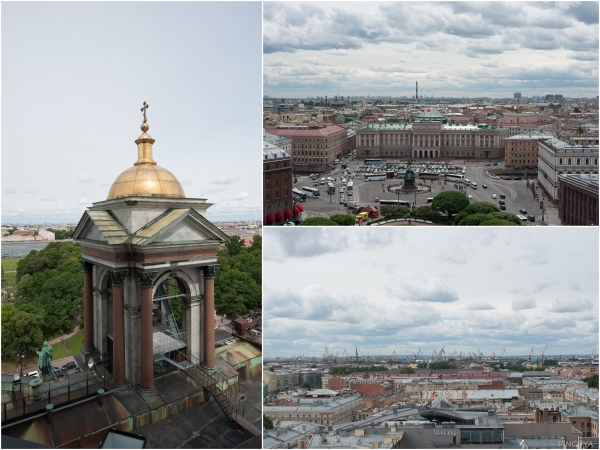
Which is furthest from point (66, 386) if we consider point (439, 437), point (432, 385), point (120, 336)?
point (432, 385)

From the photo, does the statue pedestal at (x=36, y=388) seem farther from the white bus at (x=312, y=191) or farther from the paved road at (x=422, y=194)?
the white bus at (x=312, y=191)

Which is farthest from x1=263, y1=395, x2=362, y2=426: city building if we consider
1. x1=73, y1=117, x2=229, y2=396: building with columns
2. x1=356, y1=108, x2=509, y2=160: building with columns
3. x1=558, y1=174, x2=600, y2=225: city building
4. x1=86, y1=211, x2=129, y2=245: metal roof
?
x1=356, y1=108, x2=509, y2=160: building with columns

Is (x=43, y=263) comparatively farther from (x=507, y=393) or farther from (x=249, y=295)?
(x=507, y=393)

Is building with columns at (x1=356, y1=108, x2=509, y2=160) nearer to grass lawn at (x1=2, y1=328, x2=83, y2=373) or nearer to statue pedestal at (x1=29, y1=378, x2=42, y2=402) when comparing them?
grass lawn at (x1=2, y1=328, x2=83, y2=373)

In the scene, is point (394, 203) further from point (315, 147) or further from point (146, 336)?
point (146, 336)

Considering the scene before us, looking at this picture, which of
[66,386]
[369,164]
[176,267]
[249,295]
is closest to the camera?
[66,386]

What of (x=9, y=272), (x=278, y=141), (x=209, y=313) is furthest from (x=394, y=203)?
(x=9, y=272)
